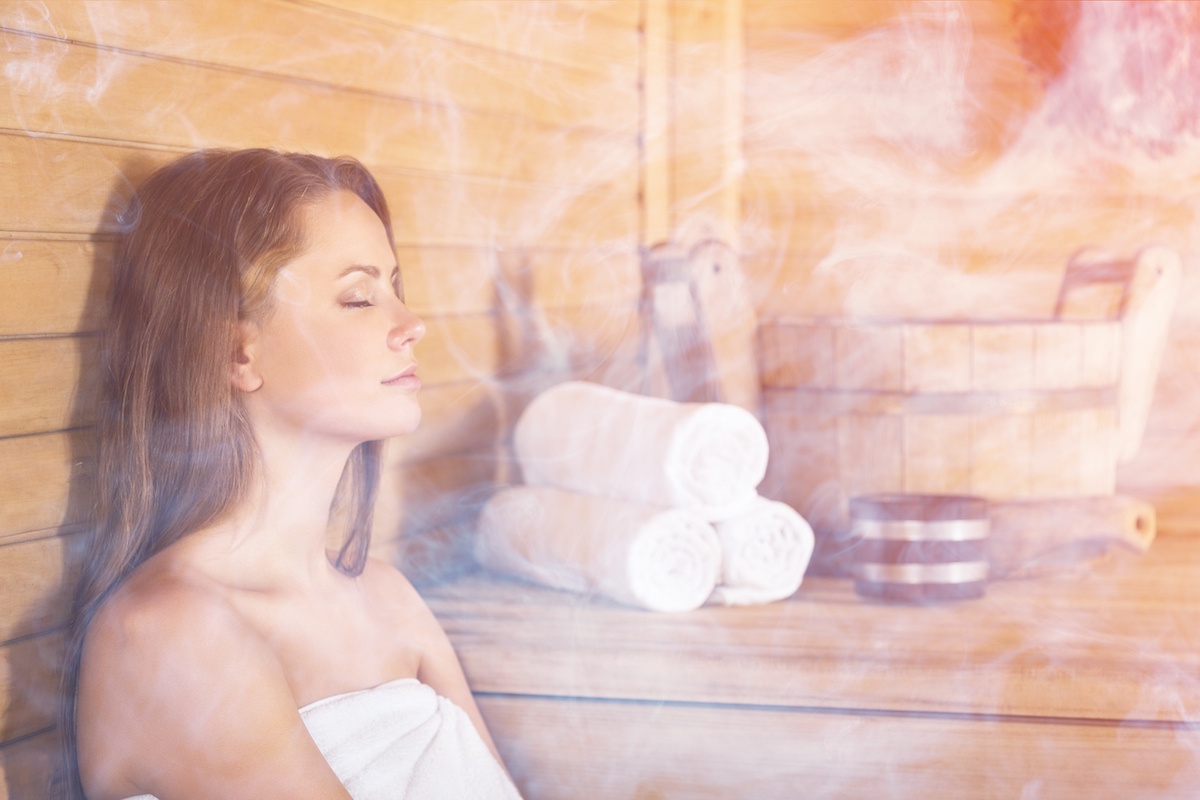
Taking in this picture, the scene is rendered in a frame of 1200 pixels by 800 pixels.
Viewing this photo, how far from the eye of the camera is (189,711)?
2.35ft

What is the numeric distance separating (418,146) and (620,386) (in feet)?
1.25

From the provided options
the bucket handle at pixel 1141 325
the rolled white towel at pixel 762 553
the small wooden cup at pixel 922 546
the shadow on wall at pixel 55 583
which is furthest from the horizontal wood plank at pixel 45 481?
the bucket handle at pixel 1141 325

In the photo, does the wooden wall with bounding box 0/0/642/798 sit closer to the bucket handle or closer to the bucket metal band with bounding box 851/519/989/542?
the bucket metal band with bounding box 851/519/989/542

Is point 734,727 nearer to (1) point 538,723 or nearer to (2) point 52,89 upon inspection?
(1) point 538,723

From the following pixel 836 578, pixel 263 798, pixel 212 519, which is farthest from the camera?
pixel 836 578

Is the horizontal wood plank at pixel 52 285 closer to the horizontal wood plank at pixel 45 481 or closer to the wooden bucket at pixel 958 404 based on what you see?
the horizontal wood plank at pixel 45 481

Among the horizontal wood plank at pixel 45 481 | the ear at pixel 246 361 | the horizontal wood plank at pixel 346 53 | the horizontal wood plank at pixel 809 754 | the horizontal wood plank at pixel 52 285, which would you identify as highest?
the horizontal wood plank at pixel 346 53

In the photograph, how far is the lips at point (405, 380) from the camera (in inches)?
34.9

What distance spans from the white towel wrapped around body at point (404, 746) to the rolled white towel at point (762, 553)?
11.7 inches

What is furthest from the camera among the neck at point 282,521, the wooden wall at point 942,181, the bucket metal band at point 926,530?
the wooden wall at point 942,181

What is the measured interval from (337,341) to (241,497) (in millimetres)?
150

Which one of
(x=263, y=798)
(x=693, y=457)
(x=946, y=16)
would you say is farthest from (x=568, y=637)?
(x=946, y=16)

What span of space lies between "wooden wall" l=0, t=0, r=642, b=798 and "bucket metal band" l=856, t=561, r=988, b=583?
1.52 ft

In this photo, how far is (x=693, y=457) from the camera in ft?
3.48
